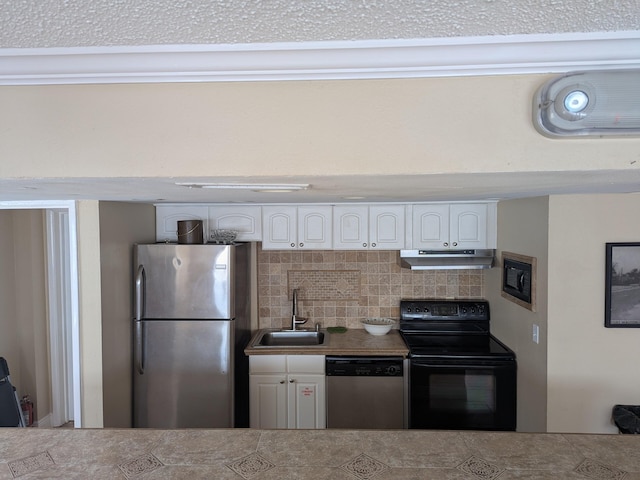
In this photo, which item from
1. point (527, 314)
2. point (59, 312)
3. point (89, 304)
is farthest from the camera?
point (59, 312)

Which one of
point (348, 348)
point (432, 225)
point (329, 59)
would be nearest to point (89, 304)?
point (348, 348)

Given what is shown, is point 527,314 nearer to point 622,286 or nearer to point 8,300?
point 622,286

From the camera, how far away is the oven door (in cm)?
280

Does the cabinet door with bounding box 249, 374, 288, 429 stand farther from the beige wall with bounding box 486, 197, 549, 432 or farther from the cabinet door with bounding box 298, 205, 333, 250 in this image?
the beige wall with bounding box 486, 197, 549, 432

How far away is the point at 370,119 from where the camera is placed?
0.86m

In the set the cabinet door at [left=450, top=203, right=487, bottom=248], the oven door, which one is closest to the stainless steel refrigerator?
the oven door

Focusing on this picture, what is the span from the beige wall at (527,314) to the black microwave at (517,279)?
3.1 inches

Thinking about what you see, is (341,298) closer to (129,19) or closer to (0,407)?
(0,407)

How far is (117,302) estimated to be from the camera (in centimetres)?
268

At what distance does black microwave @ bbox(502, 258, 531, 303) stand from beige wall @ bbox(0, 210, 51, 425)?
377cm

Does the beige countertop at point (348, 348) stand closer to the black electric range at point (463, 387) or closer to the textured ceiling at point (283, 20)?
the black electric range at point (463, 387)

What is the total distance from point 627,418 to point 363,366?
5.18 feet

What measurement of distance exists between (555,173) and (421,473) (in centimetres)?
78

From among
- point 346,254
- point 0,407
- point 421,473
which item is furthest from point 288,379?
point 421,473
